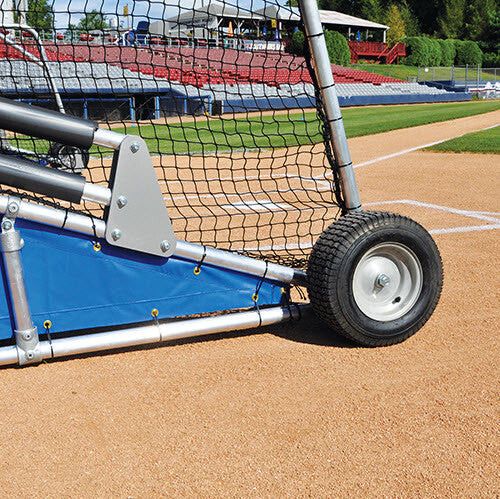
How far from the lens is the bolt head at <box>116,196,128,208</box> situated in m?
2.77

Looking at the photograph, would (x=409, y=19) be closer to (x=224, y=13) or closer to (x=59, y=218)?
(x=224, y=13)

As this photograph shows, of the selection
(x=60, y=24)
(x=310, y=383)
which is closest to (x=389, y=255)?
(x=310, y=383)

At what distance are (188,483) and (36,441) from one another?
66 centimetres

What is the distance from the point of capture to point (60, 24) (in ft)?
13.1

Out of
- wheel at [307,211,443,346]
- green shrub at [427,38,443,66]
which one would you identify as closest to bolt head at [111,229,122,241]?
wheel at [307,211,443,346]

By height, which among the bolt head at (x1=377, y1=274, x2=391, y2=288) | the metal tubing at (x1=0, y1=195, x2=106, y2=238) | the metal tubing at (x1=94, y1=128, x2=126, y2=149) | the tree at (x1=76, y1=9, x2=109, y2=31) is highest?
the tree at (x1=76, y1=9, x2=109, y2=31)

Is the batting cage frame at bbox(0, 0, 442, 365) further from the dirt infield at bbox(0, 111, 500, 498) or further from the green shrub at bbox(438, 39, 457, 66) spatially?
the green shrub at bbox(438, 39, 457, 66)

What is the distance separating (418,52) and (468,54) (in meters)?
7.37

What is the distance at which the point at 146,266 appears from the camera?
293 cm

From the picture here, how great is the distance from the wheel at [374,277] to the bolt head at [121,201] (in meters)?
0.97

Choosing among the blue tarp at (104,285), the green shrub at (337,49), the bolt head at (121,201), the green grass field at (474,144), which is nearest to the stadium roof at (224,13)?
the bolt head at (121,201)

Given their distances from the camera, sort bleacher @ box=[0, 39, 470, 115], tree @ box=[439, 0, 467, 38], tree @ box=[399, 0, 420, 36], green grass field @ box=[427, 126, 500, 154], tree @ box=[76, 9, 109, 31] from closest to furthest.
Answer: tree @ box=[76, 9, 109, 31], green grass field @ box=[427, 126, 500, 154], bleacher @ box=[0, 39, 470, 115], tree @ box=[399, 0, 420, 36], tree @ box=[439, 0, 467, 38]

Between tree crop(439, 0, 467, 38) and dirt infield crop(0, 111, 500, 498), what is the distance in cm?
8381

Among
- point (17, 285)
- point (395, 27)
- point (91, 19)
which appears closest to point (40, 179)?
point (17, 285)
